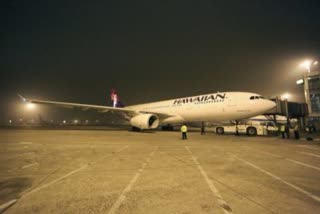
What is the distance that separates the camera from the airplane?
17375mm

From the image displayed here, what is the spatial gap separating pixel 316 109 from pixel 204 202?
3625cm

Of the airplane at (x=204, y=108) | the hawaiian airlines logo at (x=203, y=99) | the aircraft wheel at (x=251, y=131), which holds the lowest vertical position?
the aircraft wheel at (x=251, y=131)

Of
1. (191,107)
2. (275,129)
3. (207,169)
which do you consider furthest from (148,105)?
(207,169)

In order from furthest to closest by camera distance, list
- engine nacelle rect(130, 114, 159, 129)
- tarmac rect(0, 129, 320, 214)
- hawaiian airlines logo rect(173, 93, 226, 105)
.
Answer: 1. engine nacelle rect(130, 114, 159, 129)
2. hawaiian airlines logo rect(173, 93, 226, 105)
3. tarmac rect(0, 129, 320, 214)

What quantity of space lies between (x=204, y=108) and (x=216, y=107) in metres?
1.45

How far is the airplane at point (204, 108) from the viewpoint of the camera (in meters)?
17.4

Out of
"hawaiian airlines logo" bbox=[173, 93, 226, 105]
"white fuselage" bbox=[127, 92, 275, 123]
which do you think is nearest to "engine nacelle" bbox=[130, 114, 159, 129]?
Answer: "white fuselage" bbox=[127, 92, 275, 123]

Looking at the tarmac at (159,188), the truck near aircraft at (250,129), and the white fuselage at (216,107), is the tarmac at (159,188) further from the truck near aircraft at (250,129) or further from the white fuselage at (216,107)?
the truck near aircraft at (250,129)

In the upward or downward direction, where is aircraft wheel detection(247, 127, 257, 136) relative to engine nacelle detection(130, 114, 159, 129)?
downward

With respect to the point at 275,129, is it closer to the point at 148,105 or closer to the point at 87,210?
the point at 148,105

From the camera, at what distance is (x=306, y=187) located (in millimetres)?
3965

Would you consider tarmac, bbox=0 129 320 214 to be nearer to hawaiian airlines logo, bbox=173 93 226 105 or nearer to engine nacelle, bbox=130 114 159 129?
hawaiian airlines logo, bbox=173 93 226 105

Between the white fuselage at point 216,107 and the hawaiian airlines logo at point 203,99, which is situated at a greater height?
the hawaiian airlines logo at point 203,99

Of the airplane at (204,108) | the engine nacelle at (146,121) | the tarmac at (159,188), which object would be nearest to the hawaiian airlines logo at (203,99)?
the airplane at (204,108)
